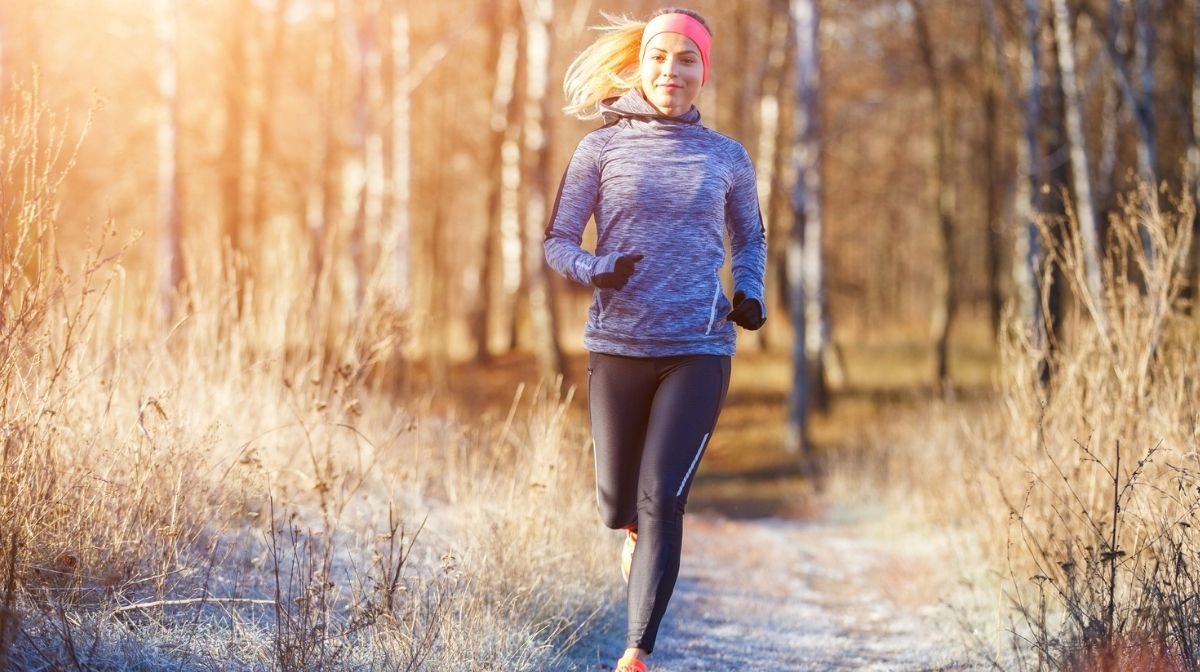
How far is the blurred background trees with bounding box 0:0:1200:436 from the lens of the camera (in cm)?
1360

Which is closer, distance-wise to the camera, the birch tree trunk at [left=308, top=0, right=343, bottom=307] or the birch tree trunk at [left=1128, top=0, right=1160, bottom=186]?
the birch tree trunk at [left=1128, top=0, right=1160, bottom=186]

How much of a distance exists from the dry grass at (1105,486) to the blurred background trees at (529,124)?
3.52 meters

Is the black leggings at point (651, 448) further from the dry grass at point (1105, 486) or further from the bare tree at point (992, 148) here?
the bare tree at point (992, 148)

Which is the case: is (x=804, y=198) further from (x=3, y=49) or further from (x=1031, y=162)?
(x=3, y=49)

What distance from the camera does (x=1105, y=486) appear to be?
17.8ft

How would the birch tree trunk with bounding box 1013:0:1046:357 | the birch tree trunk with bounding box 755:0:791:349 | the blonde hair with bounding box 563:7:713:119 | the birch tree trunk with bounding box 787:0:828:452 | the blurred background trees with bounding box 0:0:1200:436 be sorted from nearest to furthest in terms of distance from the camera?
the blonde hair with bounding box 563:7:713:119, the birch tree trunk with bounding box 1013:0:1046:357, the birch tree trunk with bounding box 787:0:828:452, the blurred background trees with bounding box 0:0:1200:436, the birch tree trunk with bounding box 755:0:791:349

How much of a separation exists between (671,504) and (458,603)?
2.82 ft

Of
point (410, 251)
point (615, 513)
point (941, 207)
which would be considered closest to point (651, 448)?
point (615, 513)

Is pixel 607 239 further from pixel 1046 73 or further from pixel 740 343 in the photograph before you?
pixel 740 343

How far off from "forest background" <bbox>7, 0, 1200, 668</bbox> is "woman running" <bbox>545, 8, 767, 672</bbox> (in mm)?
733

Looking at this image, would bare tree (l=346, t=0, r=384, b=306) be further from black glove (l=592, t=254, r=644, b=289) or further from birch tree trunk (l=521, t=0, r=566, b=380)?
black glove (l=592, t=254, r=644, b=289)

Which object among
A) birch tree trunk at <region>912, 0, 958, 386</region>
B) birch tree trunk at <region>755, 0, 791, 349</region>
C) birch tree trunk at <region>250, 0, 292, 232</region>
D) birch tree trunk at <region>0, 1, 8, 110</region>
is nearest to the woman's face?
birch tree trunk at <region>0, 1, 8, 110</region>

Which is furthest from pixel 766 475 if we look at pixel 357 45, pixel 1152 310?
pixel 1152 310

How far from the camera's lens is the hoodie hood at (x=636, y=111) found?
3.99 m
